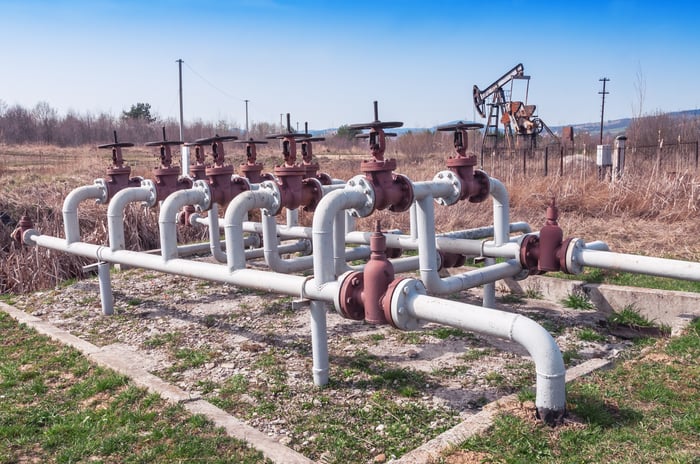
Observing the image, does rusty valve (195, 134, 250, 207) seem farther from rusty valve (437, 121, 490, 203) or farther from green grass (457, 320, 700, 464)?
green grass (457, 320, 700, 464)

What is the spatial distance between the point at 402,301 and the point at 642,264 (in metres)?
1.98

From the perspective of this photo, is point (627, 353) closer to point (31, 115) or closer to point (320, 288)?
point (320, 288)

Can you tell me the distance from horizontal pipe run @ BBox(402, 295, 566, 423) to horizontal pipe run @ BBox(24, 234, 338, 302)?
751 millimetres

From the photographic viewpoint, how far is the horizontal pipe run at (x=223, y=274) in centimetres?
363

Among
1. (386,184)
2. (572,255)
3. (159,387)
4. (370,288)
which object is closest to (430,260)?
(386,184)

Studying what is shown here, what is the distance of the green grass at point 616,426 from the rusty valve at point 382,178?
157cm

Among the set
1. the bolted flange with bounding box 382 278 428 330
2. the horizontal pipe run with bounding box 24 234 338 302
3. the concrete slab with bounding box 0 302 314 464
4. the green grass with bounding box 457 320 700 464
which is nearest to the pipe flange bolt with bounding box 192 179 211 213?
the horizontal pipe run with bounding box 24 234 338 302

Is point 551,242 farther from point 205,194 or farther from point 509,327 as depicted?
point 205,194

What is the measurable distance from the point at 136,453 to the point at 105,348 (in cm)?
191

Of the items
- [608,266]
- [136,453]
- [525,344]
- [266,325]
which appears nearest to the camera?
[525,344]

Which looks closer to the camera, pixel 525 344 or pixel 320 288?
pixel 525 344

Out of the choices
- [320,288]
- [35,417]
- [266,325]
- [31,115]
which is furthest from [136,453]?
[31,115]

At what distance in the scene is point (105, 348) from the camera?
4.76m

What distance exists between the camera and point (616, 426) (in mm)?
2811
